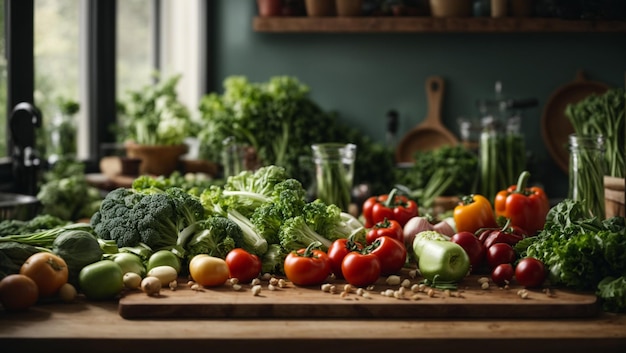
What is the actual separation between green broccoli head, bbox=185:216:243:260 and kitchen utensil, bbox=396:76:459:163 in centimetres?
→ 387

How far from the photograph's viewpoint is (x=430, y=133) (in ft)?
20.6

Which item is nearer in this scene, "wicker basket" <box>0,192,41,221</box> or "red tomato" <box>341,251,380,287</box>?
"red tomato" <box>341,251,380,287</box>

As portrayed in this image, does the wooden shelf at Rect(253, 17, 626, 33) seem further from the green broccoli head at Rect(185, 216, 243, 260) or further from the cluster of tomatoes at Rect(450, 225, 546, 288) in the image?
the green broccoli head at Rect(185, 216, 243, 260)

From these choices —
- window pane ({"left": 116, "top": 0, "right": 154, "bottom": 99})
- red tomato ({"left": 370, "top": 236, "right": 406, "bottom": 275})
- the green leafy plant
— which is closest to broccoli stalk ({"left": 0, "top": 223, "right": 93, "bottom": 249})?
red tomato ({"left": 370, "top": 236, "right": 406, "bottom": 275})

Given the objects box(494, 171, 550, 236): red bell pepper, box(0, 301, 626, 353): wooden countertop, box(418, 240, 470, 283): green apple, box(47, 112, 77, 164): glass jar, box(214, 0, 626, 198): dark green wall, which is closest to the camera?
box(0, 301, 626, 353): wooden countertop

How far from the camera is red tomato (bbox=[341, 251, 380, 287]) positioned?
7.50 ft

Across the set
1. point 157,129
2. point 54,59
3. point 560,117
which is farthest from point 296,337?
point 560,117

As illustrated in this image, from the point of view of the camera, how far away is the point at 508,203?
9.84 ft

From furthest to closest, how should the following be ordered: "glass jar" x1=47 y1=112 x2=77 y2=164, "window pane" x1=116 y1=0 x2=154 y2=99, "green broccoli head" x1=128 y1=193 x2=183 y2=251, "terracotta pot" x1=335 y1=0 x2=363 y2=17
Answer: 1. "terracotta pot" x1=335 y1=0 x2=363 y2=17
2. "window pane" x1=116 y1=0 x2=154 y2=99
3. "glass jar" x1=47 y1=112 x2=77 y2=164
4. "green broccoli head" x1=128 y1=193 x2=183 y2=251

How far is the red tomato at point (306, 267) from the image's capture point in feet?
7.54

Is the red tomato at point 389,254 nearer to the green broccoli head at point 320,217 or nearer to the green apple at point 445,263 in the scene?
the green apple at point 445,263

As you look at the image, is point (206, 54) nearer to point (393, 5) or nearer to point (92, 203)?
point (393, 5)

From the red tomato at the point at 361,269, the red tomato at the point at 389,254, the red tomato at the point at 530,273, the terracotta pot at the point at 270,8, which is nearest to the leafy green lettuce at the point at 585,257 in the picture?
the red tomato at the point at 530,273

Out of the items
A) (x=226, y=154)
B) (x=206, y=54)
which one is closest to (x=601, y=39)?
(x=206, y=54)
